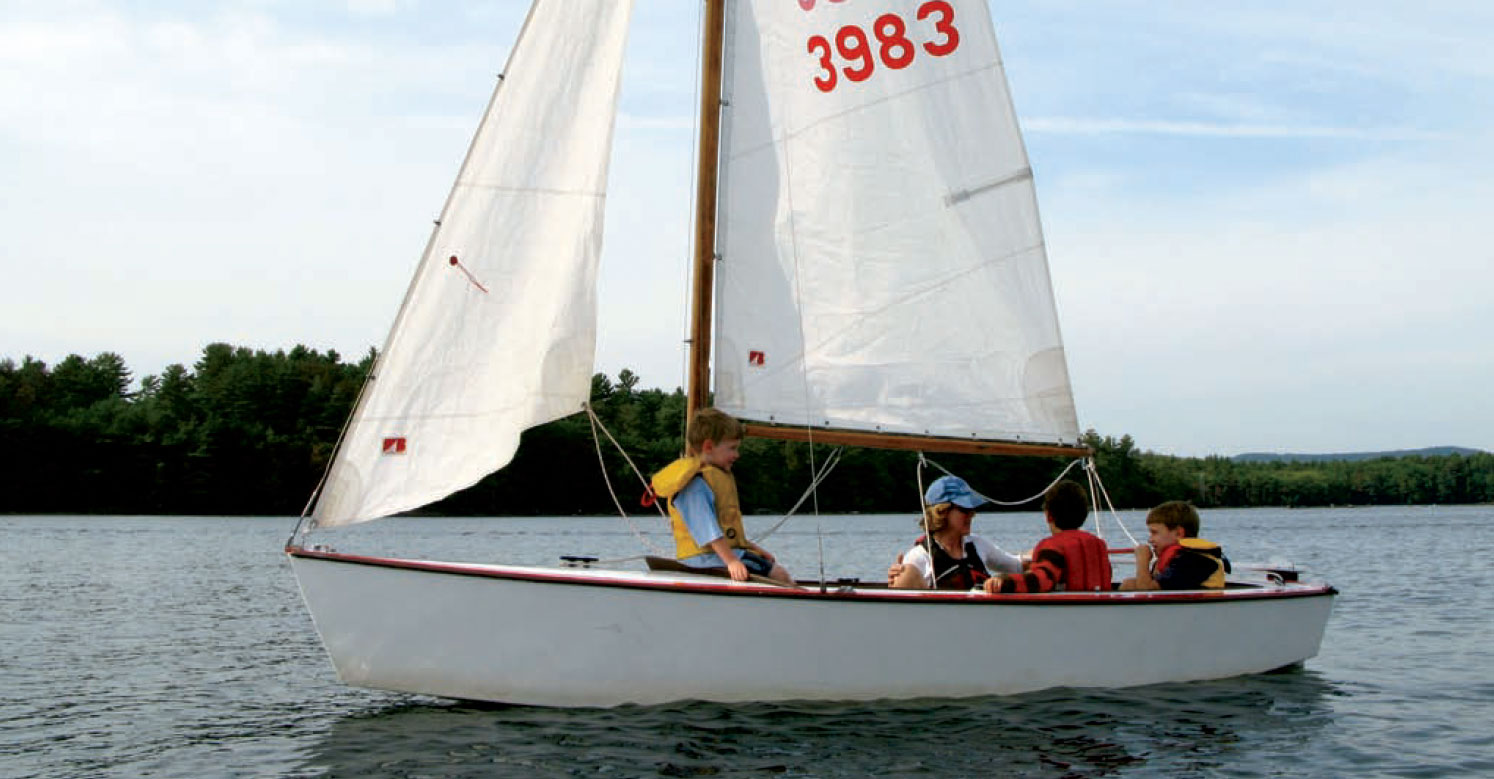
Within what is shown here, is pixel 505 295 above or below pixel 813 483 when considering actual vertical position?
above

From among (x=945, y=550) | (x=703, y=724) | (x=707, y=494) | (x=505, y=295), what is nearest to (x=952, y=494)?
(x=945, y=550)

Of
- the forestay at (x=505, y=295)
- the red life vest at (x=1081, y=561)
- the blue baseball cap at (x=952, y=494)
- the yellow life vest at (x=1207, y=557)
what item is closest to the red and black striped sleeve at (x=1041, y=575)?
the red life vest at (x=1081, y=561)

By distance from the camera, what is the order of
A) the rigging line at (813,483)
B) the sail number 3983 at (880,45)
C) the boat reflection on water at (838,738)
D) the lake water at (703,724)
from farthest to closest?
the sail number 3983 at (880,45) < the rigging line at (813,483) < the lake water at (703,724) < the boat reflection on water at (838,738)

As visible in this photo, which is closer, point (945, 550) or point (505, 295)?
point (505, 295)

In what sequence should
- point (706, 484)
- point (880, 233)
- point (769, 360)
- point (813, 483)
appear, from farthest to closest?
1. point (880, 233)
2. point (769, 360)
3. point (813, 483)
4. point (706, 484)

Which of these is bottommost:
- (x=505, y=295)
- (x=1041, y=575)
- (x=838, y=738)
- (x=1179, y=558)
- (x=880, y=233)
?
(x=838, y=738)

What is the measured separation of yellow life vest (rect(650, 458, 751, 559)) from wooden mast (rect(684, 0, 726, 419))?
816 millimetres

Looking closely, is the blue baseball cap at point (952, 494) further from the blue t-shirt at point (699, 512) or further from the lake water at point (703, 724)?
the blue t-shirt at point (699, 512)

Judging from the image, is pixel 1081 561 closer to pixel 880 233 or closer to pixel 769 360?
pixel 769 360

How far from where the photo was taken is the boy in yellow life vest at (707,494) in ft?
32.2

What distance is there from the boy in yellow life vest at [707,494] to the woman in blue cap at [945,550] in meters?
1.04

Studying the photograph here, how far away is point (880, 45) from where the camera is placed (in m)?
11.1

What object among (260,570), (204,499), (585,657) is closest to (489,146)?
(585,657)

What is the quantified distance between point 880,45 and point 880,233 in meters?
1.47
